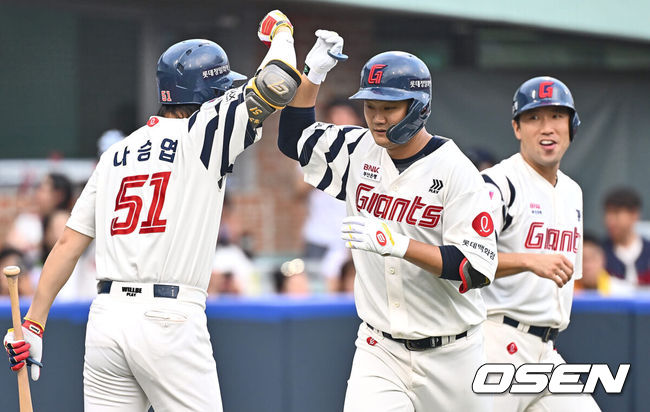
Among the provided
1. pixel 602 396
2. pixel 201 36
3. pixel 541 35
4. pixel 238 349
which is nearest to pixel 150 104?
pixel 201 36

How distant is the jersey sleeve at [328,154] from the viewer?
17.0ft

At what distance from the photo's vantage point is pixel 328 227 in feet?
30.9

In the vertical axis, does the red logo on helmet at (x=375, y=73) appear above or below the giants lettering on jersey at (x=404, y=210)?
above

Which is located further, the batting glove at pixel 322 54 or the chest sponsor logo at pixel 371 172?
the batting glove at pixel 322 54

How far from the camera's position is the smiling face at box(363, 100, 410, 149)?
4875 mm

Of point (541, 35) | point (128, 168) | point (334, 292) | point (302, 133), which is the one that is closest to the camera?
point (128, 168)

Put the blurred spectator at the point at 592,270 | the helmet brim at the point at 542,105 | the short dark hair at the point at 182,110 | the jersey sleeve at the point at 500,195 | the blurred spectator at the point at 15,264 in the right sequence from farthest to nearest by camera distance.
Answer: the blurred spectator at the point at 592,270 < the blurred spectator at the point at 15,264 < the helmet brim at the point at 542,105 < the jersey sleeve at the point at 500,195 < the short dark hair at the point at 182,110

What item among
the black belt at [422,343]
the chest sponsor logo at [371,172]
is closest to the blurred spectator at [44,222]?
the chest sponsor logo at [371,172]

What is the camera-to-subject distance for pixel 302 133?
526 cm

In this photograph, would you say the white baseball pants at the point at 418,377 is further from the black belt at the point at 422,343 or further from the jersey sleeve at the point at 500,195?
the jersey sleeve at the point at 500,195

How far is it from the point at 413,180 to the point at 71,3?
6836 mm

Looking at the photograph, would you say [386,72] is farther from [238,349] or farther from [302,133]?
[238,349]

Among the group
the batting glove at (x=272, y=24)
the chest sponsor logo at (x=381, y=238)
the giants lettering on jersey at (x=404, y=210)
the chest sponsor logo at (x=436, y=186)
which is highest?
the batting glove at (x=272, y=24)

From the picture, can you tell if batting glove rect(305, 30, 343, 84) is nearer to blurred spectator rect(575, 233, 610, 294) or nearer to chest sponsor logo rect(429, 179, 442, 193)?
chest sponsor logo rect(429, 179, 442, 193)
